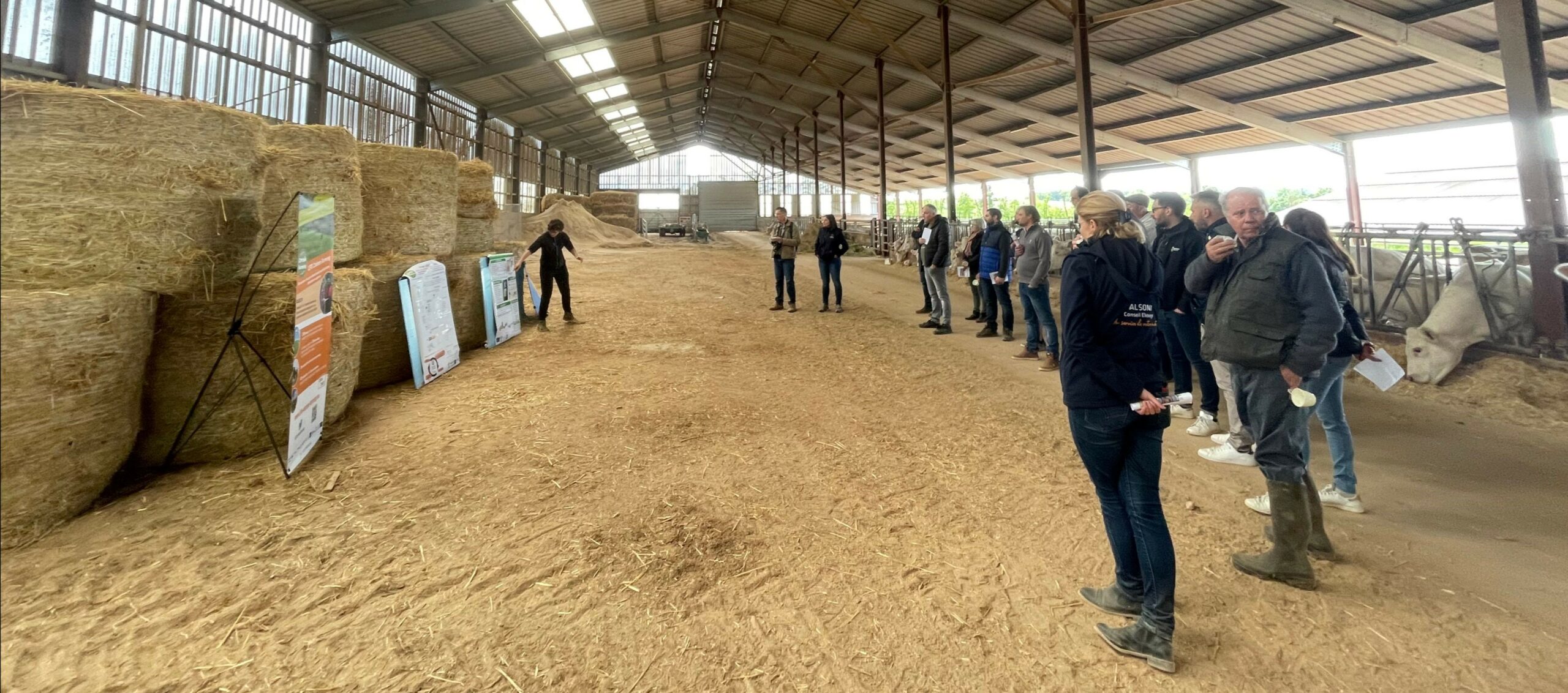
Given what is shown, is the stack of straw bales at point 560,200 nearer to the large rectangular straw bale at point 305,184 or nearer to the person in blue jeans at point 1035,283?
the large rectangular straw bale at point 305,184

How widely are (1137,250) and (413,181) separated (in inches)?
242

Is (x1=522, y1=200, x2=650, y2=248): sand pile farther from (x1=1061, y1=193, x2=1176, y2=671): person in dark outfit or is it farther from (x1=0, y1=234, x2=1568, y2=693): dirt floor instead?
(x1=1061, y1=193, x2=1176, y2=671): person in dark outfit

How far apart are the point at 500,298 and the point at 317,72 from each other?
10859mm

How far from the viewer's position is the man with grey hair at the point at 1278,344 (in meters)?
2.37

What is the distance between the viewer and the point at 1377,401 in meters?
5.07

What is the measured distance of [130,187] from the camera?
2.50m

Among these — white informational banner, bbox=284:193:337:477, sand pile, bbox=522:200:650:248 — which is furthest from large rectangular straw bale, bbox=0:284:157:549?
sand pile, bbox=522:200:650:248

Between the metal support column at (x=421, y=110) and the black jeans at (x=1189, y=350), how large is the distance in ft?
65.7

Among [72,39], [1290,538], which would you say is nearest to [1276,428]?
[1290,538]

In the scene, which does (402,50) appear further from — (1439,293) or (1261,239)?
(1439,293)

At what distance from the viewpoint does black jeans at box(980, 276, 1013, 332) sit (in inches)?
298

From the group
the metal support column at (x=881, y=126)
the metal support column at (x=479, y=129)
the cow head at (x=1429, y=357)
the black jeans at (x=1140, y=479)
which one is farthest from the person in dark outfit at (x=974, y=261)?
the metal support column at (x=479, y=129)

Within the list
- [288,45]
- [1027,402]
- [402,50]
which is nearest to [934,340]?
[1027,402]

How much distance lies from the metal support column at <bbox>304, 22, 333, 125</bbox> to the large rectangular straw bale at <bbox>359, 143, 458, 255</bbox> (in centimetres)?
1043
